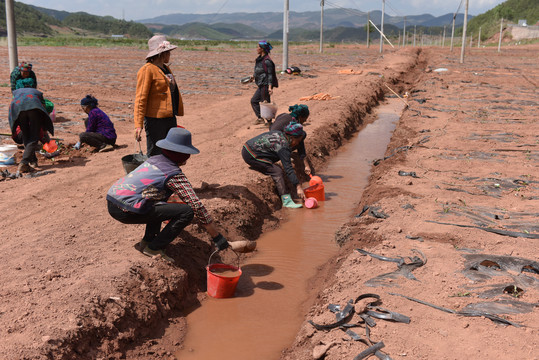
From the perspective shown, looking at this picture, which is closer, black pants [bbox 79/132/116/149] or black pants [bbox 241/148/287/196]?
black pants [bbox 241/148/287/196]

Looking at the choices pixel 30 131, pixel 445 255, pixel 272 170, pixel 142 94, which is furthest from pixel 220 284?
pixel 30 131

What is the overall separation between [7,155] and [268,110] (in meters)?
5.05

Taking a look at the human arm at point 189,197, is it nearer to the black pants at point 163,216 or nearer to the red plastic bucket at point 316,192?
the black pants at point 163,216

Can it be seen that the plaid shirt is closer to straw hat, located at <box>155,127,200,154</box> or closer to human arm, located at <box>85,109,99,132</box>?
straw hat, located at <box>155,127,200,154</box>

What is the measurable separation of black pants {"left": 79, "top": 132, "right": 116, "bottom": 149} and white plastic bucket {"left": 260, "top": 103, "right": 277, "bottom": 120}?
3.27 meters

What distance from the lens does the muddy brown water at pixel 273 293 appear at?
419 centimetres

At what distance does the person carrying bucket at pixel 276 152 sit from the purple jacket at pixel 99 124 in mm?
2992

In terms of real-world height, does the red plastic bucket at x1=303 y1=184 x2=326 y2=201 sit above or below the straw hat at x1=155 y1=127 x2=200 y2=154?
below

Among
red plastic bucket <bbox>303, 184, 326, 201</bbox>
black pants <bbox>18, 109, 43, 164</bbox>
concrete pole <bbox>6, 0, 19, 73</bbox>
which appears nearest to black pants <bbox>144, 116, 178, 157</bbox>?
red plastic bucket <bbox>303, 184, 326, 201</bbox>

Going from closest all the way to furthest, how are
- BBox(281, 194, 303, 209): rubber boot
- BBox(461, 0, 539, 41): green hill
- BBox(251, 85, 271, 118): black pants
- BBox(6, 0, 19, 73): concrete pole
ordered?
1. BBox(281, 194, 303, 209): rubber boot
2. BBox(6, 0, 19, 73): concrete pole
3. BBox(251, 85, 271, 118): black pants
4. BBox(461, 0, 539, 41): green hill

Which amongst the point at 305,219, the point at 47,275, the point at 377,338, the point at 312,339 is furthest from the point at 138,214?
the point at 305,219

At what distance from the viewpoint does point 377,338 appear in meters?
3.57

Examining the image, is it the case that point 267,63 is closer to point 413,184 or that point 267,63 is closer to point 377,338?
point 413,184

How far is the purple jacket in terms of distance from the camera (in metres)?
8.80
